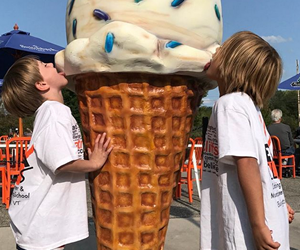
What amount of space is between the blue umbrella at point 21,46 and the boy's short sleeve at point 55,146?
4474mm

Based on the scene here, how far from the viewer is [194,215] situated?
14.5ft

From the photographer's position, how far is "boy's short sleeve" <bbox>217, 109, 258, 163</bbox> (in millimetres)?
1390

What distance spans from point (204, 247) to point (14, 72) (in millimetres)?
1323

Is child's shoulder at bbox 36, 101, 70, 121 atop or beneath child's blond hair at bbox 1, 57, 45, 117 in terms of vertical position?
beneath

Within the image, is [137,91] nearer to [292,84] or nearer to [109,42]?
[109,42]

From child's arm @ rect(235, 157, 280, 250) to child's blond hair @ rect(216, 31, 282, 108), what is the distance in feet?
1.04

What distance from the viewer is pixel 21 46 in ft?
19.5

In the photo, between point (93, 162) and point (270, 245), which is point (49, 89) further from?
point (270, 245)

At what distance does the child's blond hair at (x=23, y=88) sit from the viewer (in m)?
1.87

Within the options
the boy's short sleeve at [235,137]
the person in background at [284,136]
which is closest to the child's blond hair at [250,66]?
the boy's short sleeve at [235,137]

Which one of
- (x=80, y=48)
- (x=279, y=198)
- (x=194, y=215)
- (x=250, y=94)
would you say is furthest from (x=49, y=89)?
(x=194, y=215)

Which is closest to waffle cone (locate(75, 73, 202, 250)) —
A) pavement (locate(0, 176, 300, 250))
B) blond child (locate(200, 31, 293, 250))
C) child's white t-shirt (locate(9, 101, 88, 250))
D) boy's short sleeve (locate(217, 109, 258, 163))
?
child's white t-shirt (locate(9, 101, 88, 250))

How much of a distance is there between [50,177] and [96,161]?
24cm

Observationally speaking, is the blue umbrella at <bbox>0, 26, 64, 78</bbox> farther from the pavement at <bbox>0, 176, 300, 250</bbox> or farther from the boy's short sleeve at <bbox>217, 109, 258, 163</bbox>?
the boy's short sleeve at <bbox>217, 109, 258, 163</bbox>
